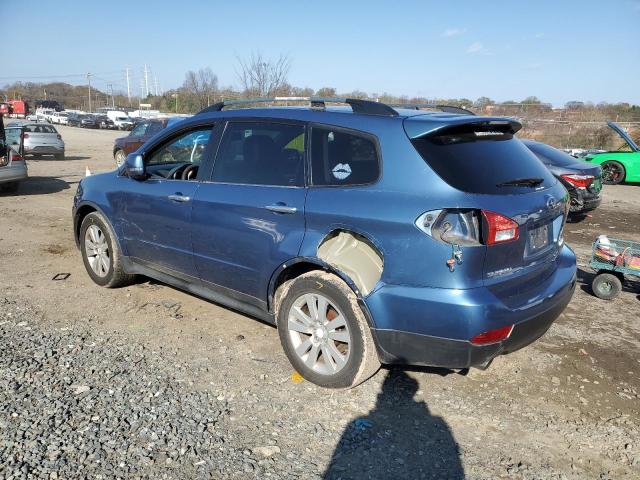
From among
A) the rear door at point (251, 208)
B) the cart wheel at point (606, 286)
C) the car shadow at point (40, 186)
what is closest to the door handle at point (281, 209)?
the rear door at point (251, 208)

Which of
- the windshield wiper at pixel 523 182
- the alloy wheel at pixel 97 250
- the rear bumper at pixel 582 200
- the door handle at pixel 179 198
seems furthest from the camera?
the rear bumper at pixel 582 200

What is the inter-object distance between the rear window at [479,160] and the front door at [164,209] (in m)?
1.96

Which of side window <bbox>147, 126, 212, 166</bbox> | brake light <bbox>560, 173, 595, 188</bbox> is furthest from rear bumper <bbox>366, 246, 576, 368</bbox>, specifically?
brake light <bbox>560, 173, 595, 188</bbox>

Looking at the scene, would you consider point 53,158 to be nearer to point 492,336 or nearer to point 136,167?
point 136,167

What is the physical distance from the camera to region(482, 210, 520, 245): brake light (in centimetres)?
276

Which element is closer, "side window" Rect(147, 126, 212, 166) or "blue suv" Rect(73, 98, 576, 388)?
"blue suv" Rect(73, 98, 576, 388)

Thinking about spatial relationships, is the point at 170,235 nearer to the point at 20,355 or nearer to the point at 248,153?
the point at 248,153

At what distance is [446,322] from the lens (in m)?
2.79

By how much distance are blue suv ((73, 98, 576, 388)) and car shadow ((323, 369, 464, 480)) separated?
288mm

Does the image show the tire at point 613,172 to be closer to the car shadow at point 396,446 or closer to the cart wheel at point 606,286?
the cart wheel at point 606,286

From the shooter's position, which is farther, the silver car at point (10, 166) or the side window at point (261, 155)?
the silver car at point (10, 166)

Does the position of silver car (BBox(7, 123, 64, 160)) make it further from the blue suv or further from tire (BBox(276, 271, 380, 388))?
tire (BBox(276, 271, 380, 388))

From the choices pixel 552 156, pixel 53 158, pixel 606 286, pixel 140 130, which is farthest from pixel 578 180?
pixel 53 158

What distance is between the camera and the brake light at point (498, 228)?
2.76 meters
